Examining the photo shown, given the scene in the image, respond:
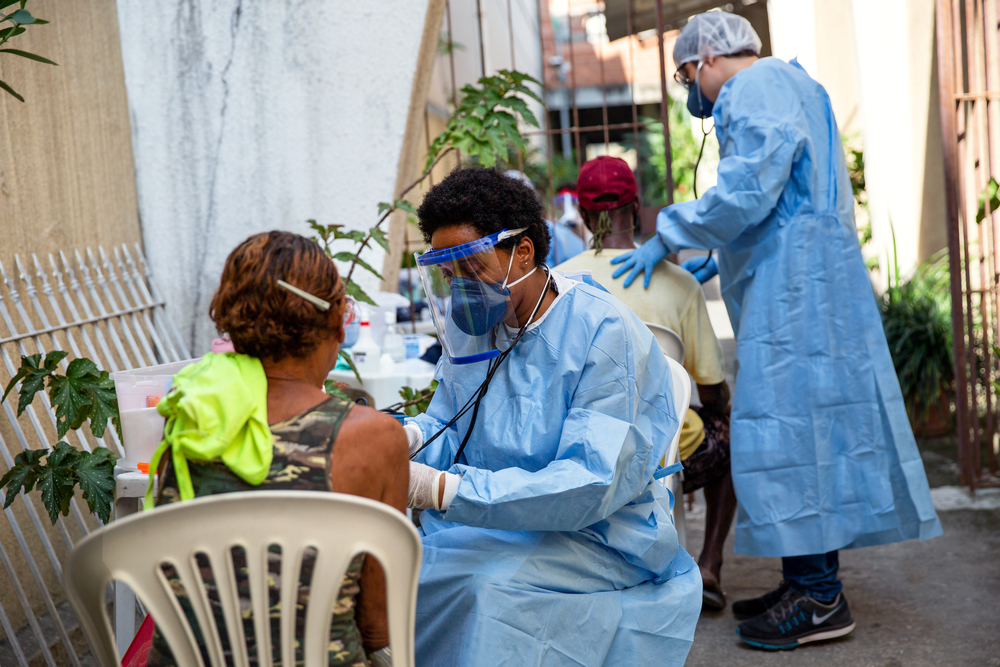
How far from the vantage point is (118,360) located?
3135mm

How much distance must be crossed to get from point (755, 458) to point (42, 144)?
2491mm

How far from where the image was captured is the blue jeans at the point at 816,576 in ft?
8.09

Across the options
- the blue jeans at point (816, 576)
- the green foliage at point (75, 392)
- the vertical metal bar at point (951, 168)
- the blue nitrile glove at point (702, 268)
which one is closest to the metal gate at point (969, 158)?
the vertical metal bar at point (951, 168)

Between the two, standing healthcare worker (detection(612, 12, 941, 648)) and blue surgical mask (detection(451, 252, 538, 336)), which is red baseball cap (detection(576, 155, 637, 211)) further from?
blue surgical mask (detection(451, 252, 538, 336))

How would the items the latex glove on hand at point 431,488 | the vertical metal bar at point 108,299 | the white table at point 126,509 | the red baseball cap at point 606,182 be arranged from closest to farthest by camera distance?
the latex glove on hand at point 431,488 → the white table at point 126,509 → the red baseball cap at point 606,182 → the vertical metal bar at point 108,299

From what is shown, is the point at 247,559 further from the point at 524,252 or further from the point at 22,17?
the point at 22,17

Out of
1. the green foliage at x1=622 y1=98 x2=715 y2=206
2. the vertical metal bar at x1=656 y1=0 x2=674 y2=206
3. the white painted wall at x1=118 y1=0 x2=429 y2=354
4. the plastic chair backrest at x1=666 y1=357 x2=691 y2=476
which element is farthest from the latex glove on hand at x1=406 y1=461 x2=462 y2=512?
the green foliage at x1=622 y1=98 x2=715 y2=206

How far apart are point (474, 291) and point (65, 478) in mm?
1057

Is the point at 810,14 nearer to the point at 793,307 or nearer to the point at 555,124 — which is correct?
the point at 793,307

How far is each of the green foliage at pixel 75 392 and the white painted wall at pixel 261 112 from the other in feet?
5.16

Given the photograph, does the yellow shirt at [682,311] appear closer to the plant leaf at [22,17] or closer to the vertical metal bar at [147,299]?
the plant leaf at [22,17]

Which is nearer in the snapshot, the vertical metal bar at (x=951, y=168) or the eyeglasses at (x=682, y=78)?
the eyeglasses at (x=682, y=78)

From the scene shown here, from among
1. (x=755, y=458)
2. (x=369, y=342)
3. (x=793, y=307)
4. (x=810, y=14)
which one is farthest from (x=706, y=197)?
(x=810, y=14)

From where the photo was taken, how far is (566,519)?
1.44 metres
